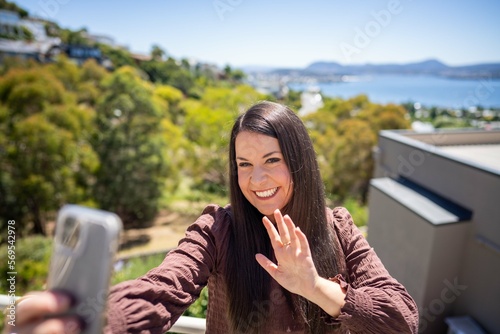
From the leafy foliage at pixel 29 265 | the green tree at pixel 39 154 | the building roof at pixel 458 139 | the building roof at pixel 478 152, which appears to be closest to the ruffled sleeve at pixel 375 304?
the building roof at pixel 478 152

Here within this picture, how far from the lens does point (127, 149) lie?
11469 millimetres

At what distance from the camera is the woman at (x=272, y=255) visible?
0.95 metres

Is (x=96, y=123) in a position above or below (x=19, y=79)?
below

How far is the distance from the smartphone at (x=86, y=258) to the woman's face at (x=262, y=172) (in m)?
0.71

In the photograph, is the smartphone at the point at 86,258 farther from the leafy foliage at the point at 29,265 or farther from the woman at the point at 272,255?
the leafy foliage at the point at 29,265

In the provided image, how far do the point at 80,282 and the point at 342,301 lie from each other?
2.32 ft

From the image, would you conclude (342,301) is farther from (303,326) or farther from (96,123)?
(96,123)

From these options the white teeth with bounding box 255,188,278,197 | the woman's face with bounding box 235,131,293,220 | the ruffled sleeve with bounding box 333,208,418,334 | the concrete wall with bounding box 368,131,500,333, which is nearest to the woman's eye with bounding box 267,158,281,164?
the woman's face with bounding box 235,131,293,220

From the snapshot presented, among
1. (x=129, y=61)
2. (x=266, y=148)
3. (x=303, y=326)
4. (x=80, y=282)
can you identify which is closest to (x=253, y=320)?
(x=303, y=326)

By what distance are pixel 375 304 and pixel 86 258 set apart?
813 mm

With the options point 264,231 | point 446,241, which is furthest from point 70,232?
point 446,241

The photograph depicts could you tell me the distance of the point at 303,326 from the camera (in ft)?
3.77

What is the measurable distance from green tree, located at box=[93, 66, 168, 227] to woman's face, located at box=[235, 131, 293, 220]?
11.0 meters

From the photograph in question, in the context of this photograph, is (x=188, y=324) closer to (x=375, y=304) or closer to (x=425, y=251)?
(x=375, y=304)
